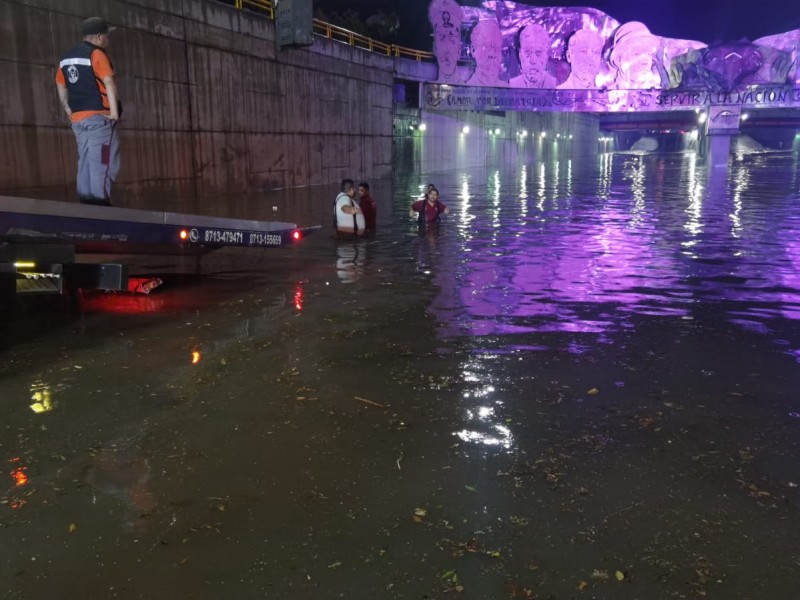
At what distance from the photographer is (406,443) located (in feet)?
11.4

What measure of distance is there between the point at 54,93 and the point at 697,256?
13.2m

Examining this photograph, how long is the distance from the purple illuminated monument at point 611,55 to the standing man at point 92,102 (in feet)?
120

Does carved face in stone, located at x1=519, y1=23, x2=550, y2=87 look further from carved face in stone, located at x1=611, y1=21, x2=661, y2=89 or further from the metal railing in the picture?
the metal railing

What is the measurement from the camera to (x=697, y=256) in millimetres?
9359

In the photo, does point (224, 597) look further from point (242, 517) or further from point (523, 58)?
point (523, 58)

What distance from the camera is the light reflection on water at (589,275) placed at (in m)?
5.36

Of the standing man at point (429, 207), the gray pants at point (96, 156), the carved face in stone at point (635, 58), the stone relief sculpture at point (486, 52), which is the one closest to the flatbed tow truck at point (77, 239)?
the gray pants at point (96, 156)

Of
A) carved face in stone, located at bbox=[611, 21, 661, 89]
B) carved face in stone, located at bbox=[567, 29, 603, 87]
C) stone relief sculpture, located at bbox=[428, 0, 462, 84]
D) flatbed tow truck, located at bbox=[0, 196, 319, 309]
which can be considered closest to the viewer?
flatbed tow truck, located at bbox=[0, 196, 319, 309]

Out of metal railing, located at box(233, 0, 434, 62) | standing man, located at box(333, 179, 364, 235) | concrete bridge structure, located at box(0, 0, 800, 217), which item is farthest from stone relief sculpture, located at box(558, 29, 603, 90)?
standing man, located at box(333, 179, 364, 235)

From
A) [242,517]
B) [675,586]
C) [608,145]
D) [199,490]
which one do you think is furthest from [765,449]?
[608,145]

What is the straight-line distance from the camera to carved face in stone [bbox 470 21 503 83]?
38188mm

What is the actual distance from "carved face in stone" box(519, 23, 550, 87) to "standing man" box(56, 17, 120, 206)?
38144 millimetres

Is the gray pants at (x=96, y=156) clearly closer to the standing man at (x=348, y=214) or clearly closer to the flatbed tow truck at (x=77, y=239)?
the flatbed tow truck at (x=77, y=239)

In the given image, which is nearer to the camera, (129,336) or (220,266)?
(129,336)
